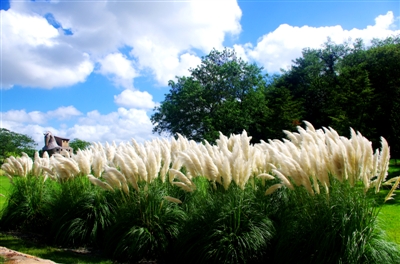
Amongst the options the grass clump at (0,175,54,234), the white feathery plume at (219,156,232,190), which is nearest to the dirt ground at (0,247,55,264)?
the white feathery plume at (219,156,232,190)

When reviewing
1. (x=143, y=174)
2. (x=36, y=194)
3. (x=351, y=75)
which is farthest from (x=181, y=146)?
(x=351, y=75)

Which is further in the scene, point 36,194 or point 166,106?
point 166,106

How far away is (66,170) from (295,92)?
37188 millimetres

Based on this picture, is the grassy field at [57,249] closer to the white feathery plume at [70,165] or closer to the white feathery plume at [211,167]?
the white feathery plume at [70,165]

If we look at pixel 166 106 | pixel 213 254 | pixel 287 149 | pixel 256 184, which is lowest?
pixel 213 254

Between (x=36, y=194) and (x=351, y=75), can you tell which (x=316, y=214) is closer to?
(x=36, y=194)

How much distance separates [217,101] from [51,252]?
31.0m

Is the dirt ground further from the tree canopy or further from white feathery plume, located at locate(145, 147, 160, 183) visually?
the tree canopy

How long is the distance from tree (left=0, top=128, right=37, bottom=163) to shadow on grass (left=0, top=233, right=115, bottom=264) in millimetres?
41370

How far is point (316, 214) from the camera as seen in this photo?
396 centimetres

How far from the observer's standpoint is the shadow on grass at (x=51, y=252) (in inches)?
200

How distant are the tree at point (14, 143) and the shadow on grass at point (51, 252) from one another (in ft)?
136

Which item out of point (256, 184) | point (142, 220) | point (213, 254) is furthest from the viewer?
point (256, 184)

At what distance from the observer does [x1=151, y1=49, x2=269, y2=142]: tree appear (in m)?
33.6
